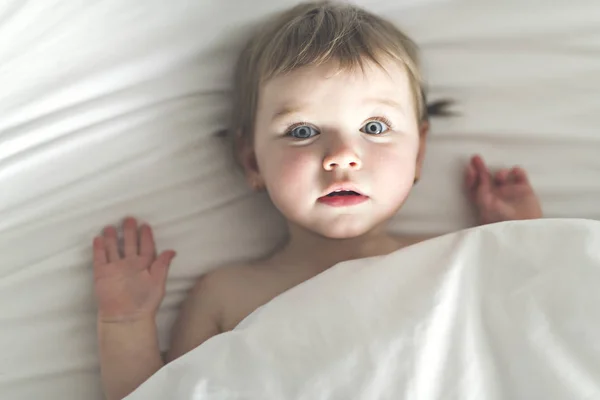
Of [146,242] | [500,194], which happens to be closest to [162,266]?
[146,242]

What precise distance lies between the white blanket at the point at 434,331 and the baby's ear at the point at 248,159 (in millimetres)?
247

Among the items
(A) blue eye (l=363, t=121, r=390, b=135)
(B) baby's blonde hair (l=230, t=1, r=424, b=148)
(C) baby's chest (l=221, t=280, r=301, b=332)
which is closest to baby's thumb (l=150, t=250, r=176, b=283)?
(C) baby's chest (l=221, t=280, r=301, b=332)

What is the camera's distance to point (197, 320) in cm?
92

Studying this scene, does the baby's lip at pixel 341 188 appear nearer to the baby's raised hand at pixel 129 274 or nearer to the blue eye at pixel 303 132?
the blue eye at pixel 303 132

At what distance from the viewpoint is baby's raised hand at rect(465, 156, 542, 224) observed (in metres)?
0.96

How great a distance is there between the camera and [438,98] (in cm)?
100

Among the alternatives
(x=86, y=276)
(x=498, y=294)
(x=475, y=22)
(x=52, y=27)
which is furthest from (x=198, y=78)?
(x=498, y=294)

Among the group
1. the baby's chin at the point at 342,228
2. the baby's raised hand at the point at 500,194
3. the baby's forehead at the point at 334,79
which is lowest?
the baby's chin at the point at 342,228

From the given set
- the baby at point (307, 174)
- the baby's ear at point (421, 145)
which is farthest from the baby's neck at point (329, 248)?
the baby's ear at point (421, 145)

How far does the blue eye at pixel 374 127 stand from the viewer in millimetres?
872

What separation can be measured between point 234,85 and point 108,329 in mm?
415

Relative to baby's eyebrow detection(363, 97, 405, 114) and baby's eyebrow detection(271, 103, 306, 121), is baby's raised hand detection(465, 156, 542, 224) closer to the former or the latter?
baby's eyebrow detection(363, 97, 405, 114)

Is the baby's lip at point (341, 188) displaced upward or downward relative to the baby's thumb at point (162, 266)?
upward

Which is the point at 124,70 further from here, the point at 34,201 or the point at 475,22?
the point at 475,22
